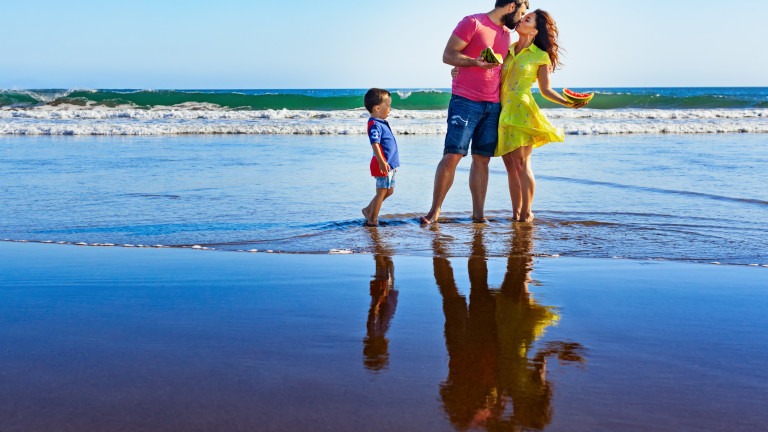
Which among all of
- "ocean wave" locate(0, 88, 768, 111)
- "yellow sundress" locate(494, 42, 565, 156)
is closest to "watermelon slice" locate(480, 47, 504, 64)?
"yellow sundress" locate(494, 42, 565, 156)

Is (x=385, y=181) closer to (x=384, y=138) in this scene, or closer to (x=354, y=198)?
(x=384, y=138)

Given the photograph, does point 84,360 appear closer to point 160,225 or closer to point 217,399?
point 217,399

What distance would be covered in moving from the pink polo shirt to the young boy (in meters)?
0.64

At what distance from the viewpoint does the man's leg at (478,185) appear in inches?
212

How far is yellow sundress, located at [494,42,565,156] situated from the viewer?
204 inches

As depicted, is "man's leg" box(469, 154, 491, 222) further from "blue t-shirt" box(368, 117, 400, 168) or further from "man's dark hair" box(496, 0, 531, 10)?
"man's dark hair" box(496, 0, 531, 10)

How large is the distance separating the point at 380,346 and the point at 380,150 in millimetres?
2901

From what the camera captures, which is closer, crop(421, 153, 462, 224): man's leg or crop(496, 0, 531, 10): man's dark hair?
crop(496, 0, 531, 10): man's dark hair

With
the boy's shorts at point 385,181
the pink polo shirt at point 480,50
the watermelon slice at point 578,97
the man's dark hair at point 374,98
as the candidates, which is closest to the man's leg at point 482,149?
the pink polo shirt at point 480,50

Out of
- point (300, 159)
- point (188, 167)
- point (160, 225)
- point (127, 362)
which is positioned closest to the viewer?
point (127, 362)

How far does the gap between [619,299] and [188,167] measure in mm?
7011

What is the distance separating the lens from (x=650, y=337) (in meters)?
2.45

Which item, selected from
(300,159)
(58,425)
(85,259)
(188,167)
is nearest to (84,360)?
(58,425)

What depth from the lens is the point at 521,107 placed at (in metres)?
5.21
